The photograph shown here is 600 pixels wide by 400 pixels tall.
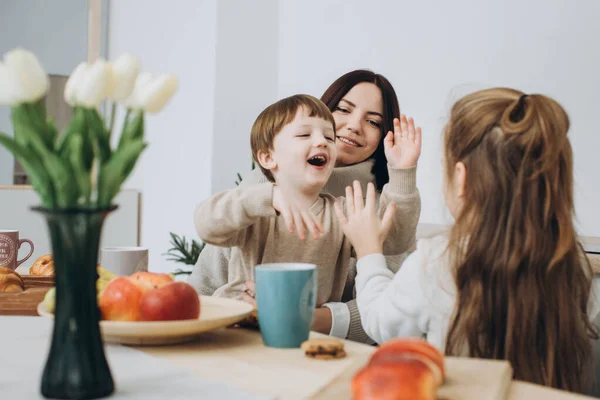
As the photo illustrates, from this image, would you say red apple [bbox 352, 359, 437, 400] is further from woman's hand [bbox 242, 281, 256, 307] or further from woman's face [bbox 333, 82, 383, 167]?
woman's face [bbox 333, 82, 383, 167]

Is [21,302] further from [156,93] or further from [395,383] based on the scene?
[395,383]

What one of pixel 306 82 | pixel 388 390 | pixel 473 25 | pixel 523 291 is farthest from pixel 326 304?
pixel 306 82

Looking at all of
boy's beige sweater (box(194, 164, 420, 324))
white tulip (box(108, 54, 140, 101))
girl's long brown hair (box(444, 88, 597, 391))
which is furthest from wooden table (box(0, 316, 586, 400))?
boy's beige sweater (box(194, 164, 420, 324))

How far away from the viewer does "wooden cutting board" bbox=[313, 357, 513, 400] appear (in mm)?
700

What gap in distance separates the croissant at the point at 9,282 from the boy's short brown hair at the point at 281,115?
0.67 m

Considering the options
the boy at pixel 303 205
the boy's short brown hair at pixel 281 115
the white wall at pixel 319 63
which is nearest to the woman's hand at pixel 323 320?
the boy at pixel 303 205

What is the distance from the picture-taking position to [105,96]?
0.69 metres

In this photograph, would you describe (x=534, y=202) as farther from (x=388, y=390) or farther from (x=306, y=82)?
(x=306, y=82)

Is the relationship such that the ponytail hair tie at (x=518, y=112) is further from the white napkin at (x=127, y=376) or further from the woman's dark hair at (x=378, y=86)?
the woman's dark hair at (x=378, y=86)

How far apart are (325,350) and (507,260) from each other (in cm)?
37

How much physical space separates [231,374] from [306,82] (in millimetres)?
3136

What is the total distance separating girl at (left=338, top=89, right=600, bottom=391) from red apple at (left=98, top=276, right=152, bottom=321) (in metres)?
0.41

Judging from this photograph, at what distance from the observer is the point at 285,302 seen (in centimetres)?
95

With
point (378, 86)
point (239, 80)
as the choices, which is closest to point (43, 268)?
point (378, 86)
